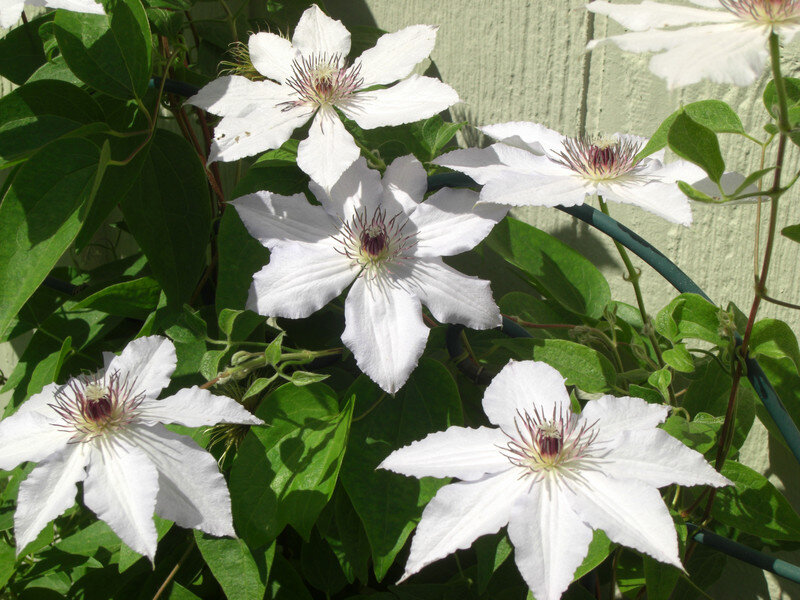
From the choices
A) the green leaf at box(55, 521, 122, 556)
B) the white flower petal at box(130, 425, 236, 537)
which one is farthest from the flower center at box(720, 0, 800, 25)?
the green leaf at box(55, 521, 122, 556)

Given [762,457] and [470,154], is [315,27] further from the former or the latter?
[762,457]

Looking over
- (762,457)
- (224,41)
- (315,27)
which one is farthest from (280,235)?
(762,457)

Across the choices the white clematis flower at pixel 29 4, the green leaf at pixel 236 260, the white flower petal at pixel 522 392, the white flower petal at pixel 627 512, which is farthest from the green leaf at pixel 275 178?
the white flower petal at pixel 627 512

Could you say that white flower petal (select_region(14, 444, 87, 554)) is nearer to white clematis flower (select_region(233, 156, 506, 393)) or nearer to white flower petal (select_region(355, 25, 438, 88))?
white clematis flower (select_region(233, 156, 506, 393))

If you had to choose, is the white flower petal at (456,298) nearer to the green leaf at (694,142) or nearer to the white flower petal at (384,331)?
the white flower petal at (384,331)

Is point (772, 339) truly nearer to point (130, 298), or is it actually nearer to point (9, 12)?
point (130, 298)

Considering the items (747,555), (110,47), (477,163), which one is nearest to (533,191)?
(477,163)
